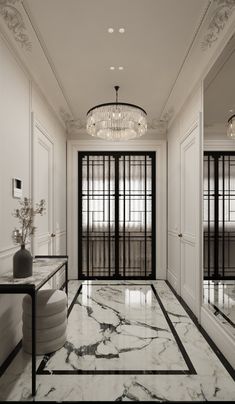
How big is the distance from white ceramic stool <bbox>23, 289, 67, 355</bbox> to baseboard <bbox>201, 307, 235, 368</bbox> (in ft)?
4.84

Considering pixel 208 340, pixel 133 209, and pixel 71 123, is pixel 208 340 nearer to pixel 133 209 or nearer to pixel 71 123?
pixel 133 209

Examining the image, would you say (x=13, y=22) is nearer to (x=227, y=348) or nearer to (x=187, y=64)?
(x=187, y=64)

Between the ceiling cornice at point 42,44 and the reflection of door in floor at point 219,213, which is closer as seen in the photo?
the ceiling cornice at point 42,44

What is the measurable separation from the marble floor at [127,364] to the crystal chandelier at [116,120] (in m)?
2.36

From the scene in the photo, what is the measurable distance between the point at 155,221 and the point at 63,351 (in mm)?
2990

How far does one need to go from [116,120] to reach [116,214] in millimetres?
2126

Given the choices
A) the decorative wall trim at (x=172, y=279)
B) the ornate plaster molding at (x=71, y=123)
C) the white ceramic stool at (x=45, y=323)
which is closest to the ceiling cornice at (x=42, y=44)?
the ornate plaster molding at (x=71, y=123)

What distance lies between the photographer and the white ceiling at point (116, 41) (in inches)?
81.0

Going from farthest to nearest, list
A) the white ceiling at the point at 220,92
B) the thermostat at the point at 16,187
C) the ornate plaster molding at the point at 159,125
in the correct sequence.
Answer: the ornate plaster molding at the point at 159,125 → the white ceiling at the point at 220,92 → the thermostat at the point at 16,187

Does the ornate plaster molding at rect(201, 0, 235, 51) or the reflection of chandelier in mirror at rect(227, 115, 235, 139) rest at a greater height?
the ornate plaster molding at rect(201, 0, 235, 51)

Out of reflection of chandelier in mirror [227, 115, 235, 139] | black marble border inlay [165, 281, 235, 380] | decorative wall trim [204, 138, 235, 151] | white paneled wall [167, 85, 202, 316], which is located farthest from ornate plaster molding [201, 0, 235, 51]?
black marble border inlay [165, 281, 235, 380]

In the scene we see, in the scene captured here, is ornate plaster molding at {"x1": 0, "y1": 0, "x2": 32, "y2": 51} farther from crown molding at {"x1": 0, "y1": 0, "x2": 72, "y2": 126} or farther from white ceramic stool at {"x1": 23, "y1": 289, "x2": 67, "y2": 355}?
white ceramic stool at {"x1": 23, "y1": 289, "x2": 67, "y2": 355}

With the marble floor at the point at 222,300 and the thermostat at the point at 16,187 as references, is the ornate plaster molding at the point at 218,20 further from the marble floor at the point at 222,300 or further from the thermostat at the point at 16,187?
Result: the marble floor at the point at 222,300

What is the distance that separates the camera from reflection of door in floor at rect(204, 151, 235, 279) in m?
3.15
